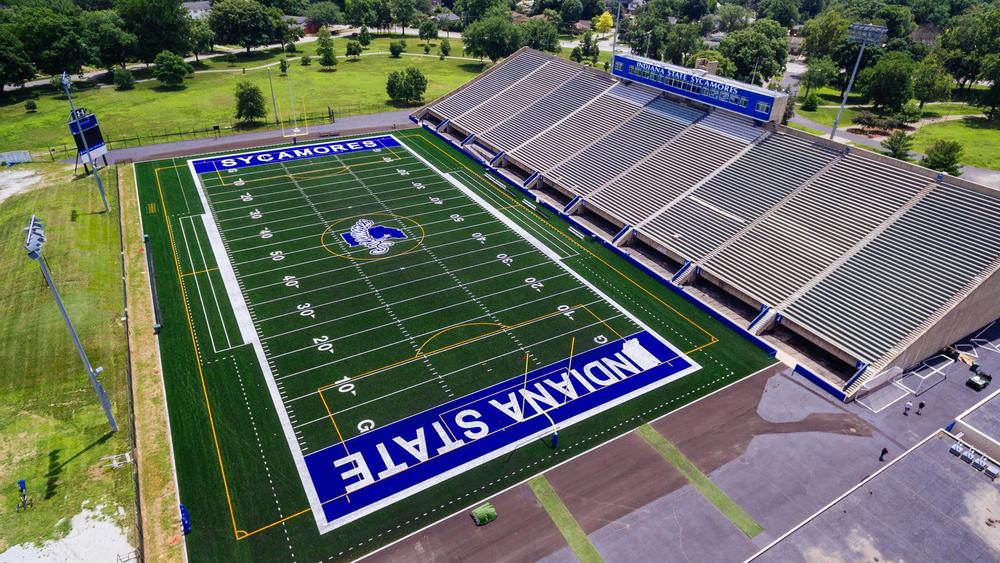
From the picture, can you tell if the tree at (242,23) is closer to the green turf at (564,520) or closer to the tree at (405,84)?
the tree at (405,84)

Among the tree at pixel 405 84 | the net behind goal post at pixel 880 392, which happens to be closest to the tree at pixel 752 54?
the tree at pixel 405 84

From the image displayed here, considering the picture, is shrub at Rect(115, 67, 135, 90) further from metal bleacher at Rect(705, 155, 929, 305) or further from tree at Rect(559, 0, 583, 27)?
tree at Rect(559, 0, 583, 27)

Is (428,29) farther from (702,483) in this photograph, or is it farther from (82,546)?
(82,546)

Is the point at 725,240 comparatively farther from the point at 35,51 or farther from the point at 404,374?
the point at 35,51

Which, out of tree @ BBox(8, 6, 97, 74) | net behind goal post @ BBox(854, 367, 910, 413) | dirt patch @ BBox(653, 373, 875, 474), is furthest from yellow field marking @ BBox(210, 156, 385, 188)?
tree @ BBox(8, 6, 97, 74)

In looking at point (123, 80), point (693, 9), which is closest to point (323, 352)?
point (123, 80)

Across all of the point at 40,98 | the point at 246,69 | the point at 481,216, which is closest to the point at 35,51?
the point at 40,98
